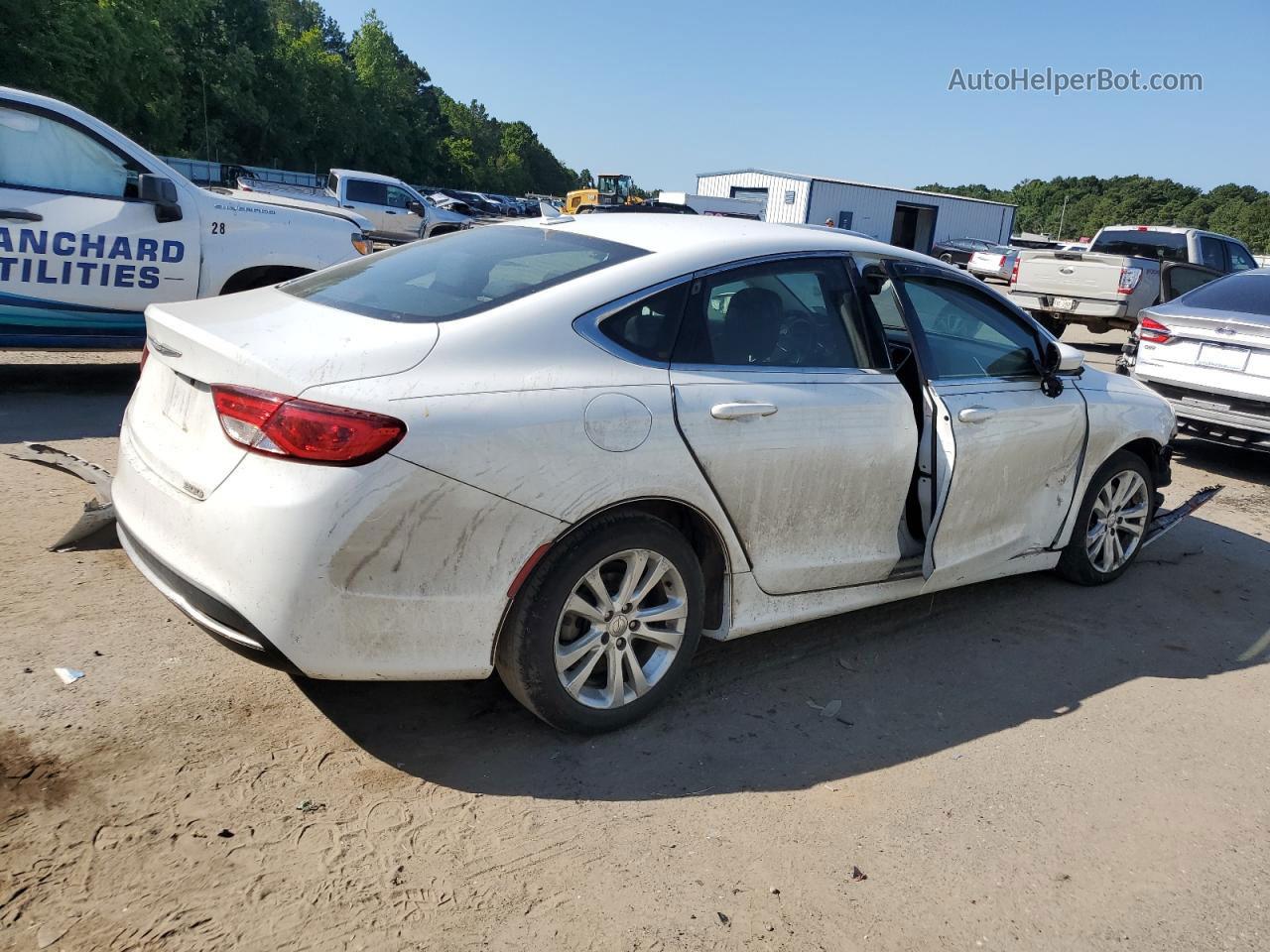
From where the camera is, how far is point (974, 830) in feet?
9.47

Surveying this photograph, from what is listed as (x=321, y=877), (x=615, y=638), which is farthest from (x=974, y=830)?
(x=321, y=877)

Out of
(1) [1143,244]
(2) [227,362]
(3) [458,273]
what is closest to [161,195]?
(3) [458,273]

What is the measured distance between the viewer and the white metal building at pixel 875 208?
44281 millimetres

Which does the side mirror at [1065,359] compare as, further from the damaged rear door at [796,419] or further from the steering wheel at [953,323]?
the damaged rear door at [796,419]

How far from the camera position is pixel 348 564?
252 cm

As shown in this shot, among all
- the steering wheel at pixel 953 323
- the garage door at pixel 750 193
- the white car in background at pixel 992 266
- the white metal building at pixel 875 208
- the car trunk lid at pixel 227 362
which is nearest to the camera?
the car trunk lid at pixel 227 362

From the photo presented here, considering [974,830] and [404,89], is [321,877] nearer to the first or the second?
[974,830]

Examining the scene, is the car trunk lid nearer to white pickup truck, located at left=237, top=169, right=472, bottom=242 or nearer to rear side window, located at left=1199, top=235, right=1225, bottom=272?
rear side window, located at left=1199, top=235, right=1225, bottom=272

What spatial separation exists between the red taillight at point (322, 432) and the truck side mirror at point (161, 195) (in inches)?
189

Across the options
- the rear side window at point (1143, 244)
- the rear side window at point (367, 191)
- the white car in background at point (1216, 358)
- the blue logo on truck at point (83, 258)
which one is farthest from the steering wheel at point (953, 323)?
the rear side window at point (367, 191)

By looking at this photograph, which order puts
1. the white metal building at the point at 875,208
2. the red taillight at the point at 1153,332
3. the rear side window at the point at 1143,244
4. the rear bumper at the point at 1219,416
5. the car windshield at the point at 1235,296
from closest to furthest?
the rear bumper at the point at 1219,416, the car windshield at the point at 1235,296, the red taillight at the point at 1153,332, the rear side window at the point at 1143,244, the white metal building at the point at 875,208

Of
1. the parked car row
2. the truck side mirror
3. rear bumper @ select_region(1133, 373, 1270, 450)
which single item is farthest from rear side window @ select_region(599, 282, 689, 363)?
the parked car row

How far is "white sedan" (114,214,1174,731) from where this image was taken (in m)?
2.55

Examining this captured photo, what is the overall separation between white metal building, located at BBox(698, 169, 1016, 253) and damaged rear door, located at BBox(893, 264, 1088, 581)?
39.5 meters
